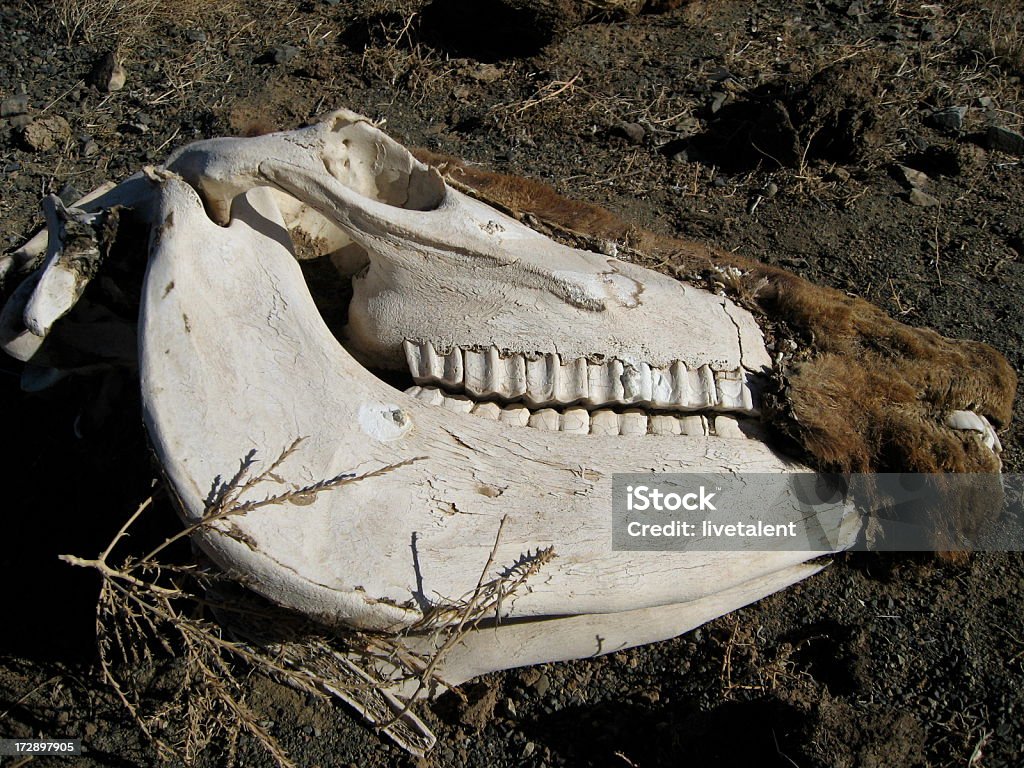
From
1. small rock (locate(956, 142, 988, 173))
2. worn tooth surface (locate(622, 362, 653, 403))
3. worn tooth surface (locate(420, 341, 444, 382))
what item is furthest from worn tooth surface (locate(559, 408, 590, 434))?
small rock (locate(956, 142, 988, 173))

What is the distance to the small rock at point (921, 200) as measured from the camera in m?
3.33

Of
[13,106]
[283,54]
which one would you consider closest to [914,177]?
[283,54]

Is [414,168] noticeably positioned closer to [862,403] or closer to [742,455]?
[742,455]

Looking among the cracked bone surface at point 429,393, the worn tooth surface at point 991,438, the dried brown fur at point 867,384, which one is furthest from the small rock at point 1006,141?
the cracked bone surface at point 429,393

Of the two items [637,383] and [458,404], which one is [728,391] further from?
[458,404]

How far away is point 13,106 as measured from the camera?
3.54 metres

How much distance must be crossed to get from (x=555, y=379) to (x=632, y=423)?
23cm

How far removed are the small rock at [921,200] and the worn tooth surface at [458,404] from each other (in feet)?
7.13

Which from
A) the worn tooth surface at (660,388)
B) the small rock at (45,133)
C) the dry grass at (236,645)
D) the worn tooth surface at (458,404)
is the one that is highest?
the small rock at (45,133)

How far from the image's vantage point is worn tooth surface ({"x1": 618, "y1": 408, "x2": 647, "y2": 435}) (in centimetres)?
216

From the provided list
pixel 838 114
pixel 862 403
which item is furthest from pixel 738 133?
pixel 862 403

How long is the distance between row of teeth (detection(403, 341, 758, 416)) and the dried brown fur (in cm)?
24

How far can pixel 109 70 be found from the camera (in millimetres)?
3693

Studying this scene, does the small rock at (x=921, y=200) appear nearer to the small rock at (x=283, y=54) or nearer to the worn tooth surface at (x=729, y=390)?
the worn tooth surface at (x=729, y=390)
